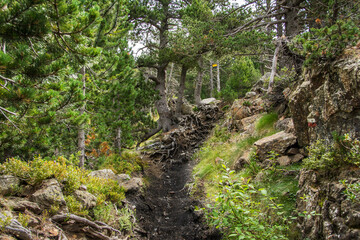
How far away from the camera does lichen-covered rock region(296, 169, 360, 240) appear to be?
9.41 ft

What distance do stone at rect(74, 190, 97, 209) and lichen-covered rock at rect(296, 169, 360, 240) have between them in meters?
4.36

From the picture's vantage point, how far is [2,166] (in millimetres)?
4316

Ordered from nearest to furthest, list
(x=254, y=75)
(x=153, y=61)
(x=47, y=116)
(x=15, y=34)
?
1. (x=15, y=34)
2. (x=47, y=116)
3. (x=153, y=61)
4. (x=254, y=75)

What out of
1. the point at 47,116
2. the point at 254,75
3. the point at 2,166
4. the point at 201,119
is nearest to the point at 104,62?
the point at 47,116

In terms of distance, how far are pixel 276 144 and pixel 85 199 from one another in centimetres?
518

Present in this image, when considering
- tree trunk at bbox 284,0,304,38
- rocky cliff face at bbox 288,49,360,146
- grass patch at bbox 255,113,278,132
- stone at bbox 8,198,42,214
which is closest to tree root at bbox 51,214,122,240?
stone at bbox 8,198,42,214

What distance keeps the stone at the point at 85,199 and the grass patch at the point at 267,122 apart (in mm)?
6208

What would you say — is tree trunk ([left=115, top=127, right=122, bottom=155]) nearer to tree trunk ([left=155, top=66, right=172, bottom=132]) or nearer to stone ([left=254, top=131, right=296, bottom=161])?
tree trunk ([left=155, top=66, right=172, bottom=132])

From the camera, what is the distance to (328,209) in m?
3.27

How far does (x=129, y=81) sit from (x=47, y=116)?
6016 mm

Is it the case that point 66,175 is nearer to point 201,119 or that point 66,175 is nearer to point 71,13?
point 71,13

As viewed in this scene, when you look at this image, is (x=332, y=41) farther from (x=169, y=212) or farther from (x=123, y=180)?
(x=123, y=180)

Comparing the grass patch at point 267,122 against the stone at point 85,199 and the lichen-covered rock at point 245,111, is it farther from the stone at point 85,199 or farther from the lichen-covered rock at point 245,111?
the stone at point 85,199

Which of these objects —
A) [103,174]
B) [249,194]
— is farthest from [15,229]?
[103,174]
